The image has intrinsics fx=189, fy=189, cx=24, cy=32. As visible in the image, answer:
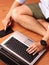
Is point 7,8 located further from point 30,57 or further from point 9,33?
point 30,57

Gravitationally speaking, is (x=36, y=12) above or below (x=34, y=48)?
above

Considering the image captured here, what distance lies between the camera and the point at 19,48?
148cm

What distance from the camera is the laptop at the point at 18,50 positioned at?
4.50ft

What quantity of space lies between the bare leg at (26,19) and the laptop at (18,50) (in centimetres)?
11

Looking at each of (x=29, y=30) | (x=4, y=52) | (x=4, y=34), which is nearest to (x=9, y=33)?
(x=4, y=34)

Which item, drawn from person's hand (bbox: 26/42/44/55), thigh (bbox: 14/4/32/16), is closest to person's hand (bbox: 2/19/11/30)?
thigh (bbox: 14/4/32/16)

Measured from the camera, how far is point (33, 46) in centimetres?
143

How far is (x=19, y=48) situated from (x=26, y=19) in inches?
11.7

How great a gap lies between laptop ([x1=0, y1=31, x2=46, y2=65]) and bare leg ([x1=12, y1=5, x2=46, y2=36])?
4.5 inches

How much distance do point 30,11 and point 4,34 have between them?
314mm

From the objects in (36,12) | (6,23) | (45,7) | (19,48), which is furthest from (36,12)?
(19,48)

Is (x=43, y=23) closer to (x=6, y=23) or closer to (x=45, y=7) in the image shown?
(x=45, y=7)

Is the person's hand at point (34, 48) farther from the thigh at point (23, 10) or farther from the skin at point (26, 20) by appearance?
the thigh at point (23, 10)

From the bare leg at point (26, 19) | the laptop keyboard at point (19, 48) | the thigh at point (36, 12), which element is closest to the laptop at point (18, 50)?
the laptop keyboard at point (19, 48)
